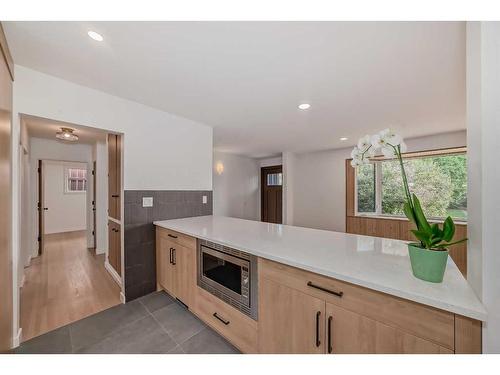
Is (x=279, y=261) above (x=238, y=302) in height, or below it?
above

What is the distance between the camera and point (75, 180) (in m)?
6.20

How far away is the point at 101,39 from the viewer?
1290 mm

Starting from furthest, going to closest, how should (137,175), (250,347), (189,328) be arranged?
(137,175)
(189,328)
(250,347)

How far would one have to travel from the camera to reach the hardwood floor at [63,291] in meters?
1.90

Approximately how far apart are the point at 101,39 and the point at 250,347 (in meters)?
2.23

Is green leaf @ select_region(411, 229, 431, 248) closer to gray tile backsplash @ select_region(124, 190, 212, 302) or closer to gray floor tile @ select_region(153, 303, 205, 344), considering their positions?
gray floor tile @ select_region(153, 303, 205, 344)

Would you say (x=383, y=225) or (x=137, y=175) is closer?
(x=137, y=175)

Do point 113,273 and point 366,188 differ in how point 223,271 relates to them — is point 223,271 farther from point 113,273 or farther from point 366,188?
point 366,188

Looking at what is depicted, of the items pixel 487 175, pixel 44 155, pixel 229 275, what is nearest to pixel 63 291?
pixel 229 275

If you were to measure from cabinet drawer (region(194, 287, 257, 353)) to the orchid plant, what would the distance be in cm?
111

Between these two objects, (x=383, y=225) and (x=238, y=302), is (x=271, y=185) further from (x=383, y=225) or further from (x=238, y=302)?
(x=238, y=302)

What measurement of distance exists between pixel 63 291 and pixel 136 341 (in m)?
1.52

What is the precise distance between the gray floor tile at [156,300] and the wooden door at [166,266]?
0.32 feet
